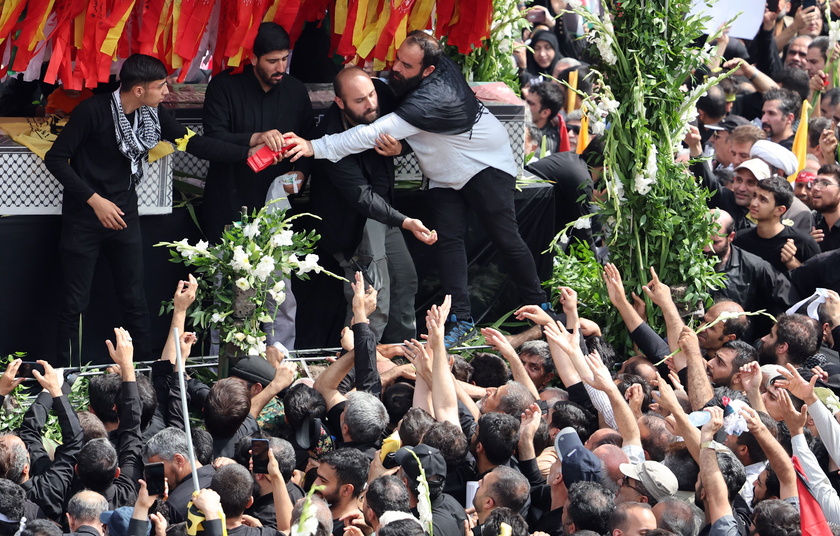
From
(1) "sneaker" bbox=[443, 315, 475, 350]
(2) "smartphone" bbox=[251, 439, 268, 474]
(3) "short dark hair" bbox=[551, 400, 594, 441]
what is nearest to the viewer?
(2) "smartphone" bbox=[251, 439, 268, 474]

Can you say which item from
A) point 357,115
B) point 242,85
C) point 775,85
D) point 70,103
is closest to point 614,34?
point 357,115

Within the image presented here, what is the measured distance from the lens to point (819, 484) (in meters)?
6.48

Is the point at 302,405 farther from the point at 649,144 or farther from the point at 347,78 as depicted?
the point at 649,144

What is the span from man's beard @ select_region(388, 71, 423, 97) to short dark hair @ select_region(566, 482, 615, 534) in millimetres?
3250

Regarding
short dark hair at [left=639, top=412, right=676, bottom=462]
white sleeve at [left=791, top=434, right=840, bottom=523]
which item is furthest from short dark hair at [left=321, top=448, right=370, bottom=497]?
white sleeve at [left=791, top=434, right=840, bottom=523]

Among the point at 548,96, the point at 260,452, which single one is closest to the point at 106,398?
the point at 260,452

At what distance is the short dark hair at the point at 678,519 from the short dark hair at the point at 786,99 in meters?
6.37

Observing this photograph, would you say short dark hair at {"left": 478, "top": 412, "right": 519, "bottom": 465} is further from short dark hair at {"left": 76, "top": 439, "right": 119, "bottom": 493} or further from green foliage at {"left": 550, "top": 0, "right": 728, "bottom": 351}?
green foliage at {"left": 550, "top": 0, "right": 728, "bottom": 351}

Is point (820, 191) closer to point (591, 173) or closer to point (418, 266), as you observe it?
point (591, 173)

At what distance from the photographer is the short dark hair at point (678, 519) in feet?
19.5

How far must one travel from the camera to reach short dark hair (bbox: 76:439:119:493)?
6316mm

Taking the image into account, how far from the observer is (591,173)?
9.61 m

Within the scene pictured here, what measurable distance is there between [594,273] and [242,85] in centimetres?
266

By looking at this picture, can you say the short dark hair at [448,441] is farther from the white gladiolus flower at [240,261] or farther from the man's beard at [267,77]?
the man's beard at [267,77]
